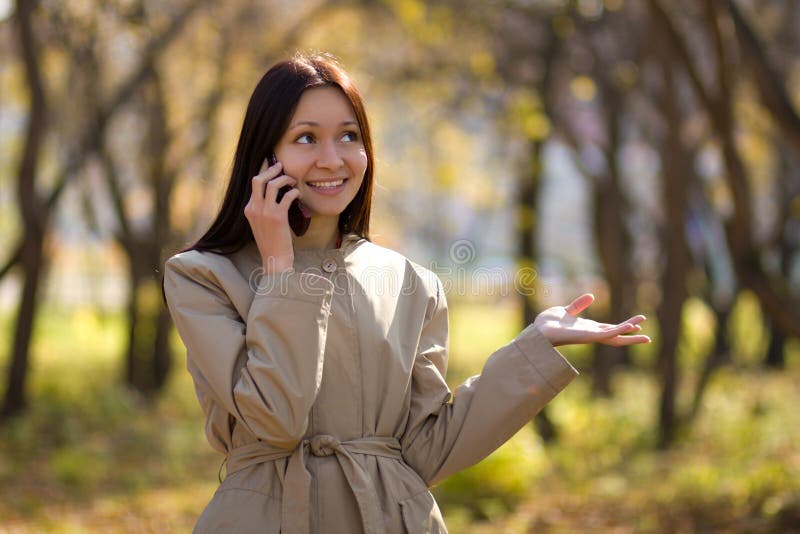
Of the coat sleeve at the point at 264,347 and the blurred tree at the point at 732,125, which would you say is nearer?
the coat sleeve at the point at 264,347

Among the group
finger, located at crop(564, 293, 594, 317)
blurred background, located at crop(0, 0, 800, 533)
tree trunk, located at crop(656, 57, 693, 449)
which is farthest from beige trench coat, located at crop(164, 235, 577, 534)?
tree trunk, located at crop(656, 57, 693, 449)

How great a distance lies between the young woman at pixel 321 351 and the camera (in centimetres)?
213

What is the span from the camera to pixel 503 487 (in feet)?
21.4

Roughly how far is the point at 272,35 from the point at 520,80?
2831mm

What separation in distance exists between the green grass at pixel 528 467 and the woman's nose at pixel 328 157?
4.06 meters

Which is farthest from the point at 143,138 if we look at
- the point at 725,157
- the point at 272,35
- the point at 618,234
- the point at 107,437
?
the point at 725,157

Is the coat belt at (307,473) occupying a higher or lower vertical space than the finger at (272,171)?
lower

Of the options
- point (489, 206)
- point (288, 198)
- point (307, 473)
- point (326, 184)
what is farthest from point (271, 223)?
point (489, 206)

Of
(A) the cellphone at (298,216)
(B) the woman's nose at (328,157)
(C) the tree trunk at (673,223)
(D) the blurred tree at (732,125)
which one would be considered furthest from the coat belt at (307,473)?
(C) the tree trunk at (673,223)

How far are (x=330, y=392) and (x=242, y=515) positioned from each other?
1.06 feet

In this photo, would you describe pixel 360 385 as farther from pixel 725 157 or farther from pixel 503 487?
pixel 503 487

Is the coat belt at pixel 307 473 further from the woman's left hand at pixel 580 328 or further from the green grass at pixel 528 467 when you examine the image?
the green grass at pixel 528 467

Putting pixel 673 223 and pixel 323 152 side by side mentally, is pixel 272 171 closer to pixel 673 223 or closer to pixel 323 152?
pixel 323 152

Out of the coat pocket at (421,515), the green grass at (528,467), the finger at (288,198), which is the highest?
the finger at (288,198)
